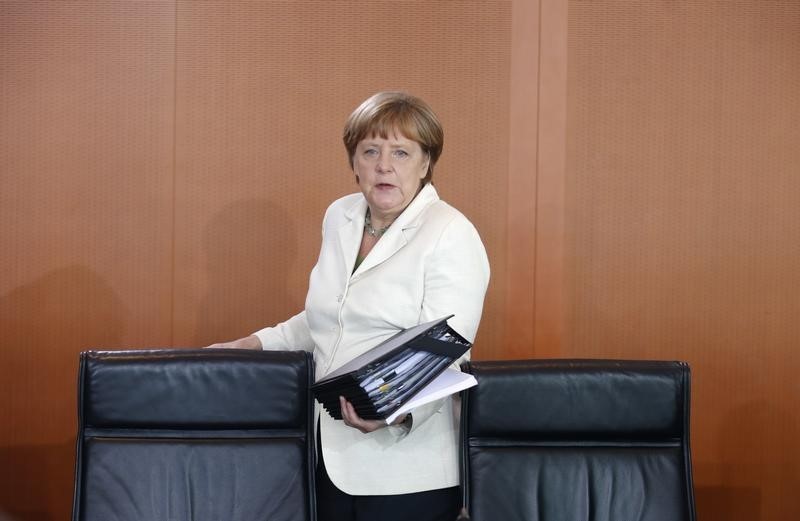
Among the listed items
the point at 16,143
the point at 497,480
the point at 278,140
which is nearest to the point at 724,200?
the point at 278,140

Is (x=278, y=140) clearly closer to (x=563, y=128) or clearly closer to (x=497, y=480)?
(x=563, y=128)

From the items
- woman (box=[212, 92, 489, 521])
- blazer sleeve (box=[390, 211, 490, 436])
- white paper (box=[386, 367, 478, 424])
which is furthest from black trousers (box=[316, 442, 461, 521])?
white paper (box=[386, 367, 478, 424])

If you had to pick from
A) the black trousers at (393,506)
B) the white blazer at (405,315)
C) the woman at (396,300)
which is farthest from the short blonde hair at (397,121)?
the black trousers at (393,506)

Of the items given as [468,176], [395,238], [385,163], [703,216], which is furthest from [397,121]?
[703,216]

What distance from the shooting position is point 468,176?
3369 millimetres

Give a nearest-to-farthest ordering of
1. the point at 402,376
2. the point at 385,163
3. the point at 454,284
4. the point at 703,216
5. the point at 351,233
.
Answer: the point at 402,376 → the point at 454,284 → the point at 385,163 → the point at 351,233 → the point at 703,216

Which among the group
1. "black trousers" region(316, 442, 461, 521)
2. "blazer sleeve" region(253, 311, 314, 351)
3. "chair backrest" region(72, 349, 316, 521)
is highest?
"blazer sleeve" region(253, 311, 314, 351)

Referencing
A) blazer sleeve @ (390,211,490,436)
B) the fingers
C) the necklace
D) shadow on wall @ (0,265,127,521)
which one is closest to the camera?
the fingers

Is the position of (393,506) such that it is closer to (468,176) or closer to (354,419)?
(354,419)

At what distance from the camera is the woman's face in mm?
1988

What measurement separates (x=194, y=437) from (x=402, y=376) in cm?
54

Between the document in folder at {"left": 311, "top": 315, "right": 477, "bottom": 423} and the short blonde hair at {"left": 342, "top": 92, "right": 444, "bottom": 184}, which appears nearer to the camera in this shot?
the document in folder at {"left": 311, "top": 315, "right": 477, "bottom": 423}

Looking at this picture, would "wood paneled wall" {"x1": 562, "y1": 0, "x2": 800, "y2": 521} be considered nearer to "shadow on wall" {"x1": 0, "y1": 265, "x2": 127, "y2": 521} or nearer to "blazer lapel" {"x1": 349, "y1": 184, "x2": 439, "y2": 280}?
"blazer lapel" {"x1": 349, "y1": 184, "x2": 439, "y2": 280}

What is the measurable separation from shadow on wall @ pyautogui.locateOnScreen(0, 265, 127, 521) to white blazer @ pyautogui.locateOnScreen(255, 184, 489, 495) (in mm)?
1766
